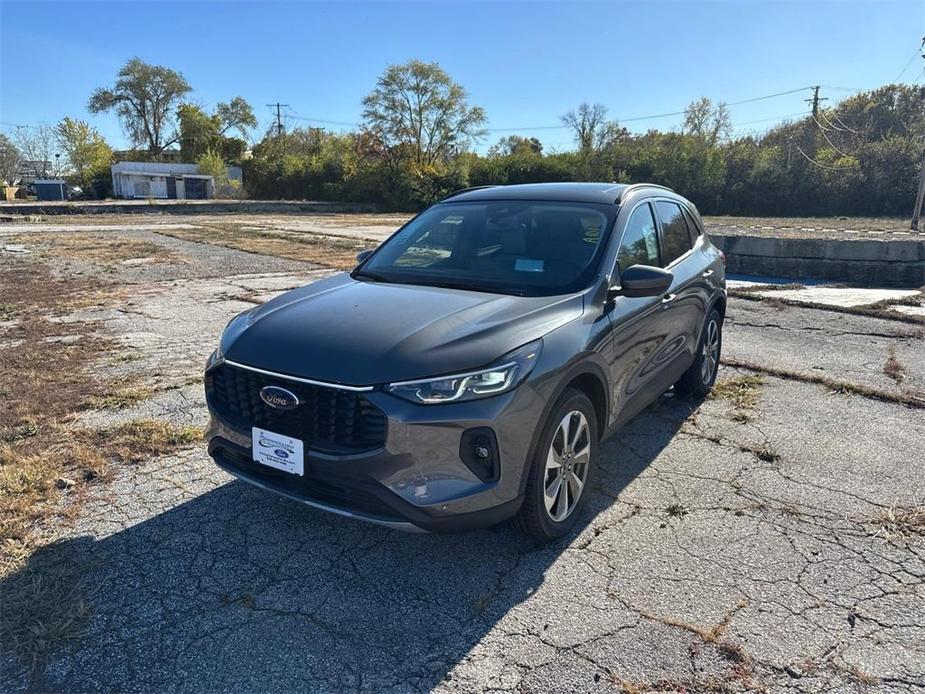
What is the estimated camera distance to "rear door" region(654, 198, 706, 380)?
4.29 metres

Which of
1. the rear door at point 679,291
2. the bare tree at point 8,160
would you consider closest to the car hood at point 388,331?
the rear door at point 679,291

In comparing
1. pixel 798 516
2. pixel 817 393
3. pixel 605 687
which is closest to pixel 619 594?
pixel 605 687

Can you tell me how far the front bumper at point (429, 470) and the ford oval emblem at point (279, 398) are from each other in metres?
0.20

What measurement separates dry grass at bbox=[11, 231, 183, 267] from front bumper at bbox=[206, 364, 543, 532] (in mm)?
12679

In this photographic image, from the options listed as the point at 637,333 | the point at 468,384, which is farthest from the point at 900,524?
the point at 468,384

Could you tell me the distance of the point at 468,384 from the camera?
8.55 ft

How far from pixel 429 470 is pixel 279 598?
2.89 feet

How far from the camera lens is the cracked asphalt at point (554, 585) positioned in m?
2.30

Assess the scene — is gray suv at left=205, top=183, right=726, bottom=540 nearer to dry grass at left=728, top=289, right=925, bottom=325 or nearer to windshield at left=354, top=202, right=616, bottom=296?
windshield at left=354, top=202, right=616, bottom=296

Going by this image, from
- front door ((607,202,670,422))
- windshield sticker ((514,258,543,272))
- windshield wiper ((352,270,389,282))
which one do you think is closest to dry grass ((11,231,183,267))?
windshield wiper ((352,270,389,282))

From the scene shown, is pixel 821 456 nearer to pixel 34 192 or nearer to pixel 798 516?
pixel 798 516

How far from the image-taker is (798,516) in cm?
339

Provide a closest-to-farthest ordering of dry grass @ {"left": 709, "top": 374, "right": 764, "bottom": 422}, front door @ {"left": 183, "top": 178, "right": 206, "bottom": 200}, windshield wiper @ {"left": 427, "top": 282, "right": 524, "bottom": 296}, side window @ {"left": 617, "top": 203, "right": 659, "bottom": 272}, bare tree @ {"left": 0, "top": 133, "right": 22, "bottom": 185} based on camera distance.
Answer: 1. windshield wiper @ {"left": 427, "top": 282, "right": 524, "bottom": 296}
2. side window @ {"left": 617, "top": 203, "right": 659, "bottom": 272}
3. dry grass @ {"left": 709, "top": 374, "right": 764, "bottom": 422}
4. front door @ {"left": 183, "top": 178, "right": 206, "bottom": 200}
5. bare tree @ {"left": 0, "top": 133, "right": 22, "bottom": 185}

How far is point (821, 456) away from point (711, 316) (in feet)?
4.75
